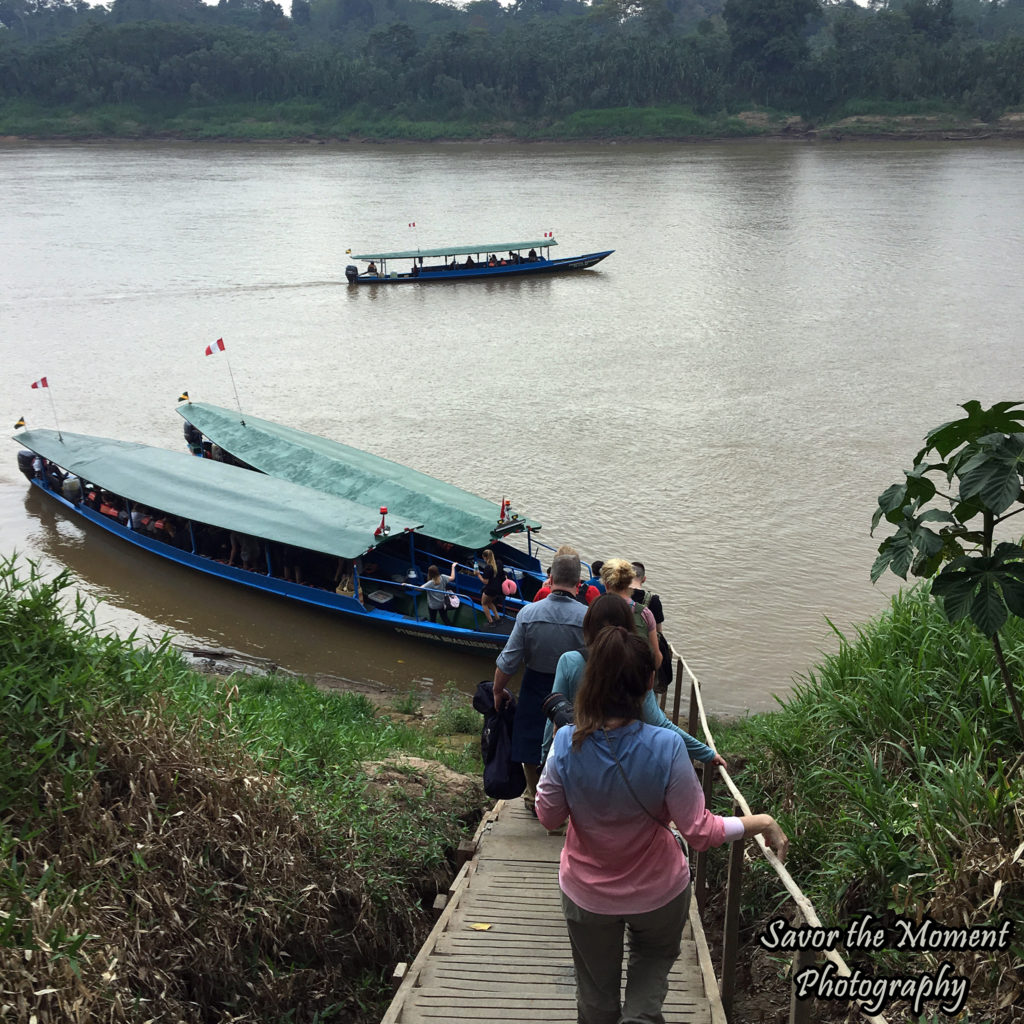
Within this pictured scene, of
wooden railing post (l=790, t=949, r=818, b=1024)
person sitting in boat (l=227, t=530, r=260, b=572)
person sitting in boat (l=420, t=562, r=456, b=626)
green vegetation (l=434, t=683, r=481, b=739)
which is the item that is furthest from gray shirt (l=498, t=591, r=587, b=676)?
person sitting in boat (l=227, t=530, r=260, b=572)

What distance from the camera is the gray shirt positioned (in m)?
4.77

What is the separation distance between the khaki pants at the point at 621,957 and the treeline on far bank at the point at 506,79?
6797 cm

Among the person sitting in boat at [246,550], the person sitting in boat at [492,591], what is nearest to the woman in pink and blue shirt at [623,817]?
the person sitting in boat at [492,591]

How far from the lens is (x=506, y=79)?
71.8m

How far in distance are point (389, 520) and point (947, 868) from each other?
8.92 m

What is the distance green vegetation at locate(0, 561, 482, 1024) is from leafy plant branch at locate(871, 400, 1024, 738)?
3006mm

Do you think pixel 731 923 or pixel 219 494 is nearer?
pixel 731 923

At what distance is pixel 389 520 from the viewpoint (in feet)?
41.2

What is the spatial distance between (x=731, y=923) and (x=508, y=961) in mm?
961

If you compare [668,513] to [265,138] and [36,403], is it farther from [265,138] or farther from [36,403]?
[265,138]

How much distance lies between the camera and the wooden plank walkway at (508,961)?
13.3 feet

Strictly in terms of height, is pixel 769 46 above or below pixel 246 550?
above

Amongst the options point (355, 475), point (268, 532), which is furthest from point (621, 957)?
point (355, 475)

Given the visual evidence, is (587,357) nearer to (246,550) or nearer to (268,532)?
(246,550)
